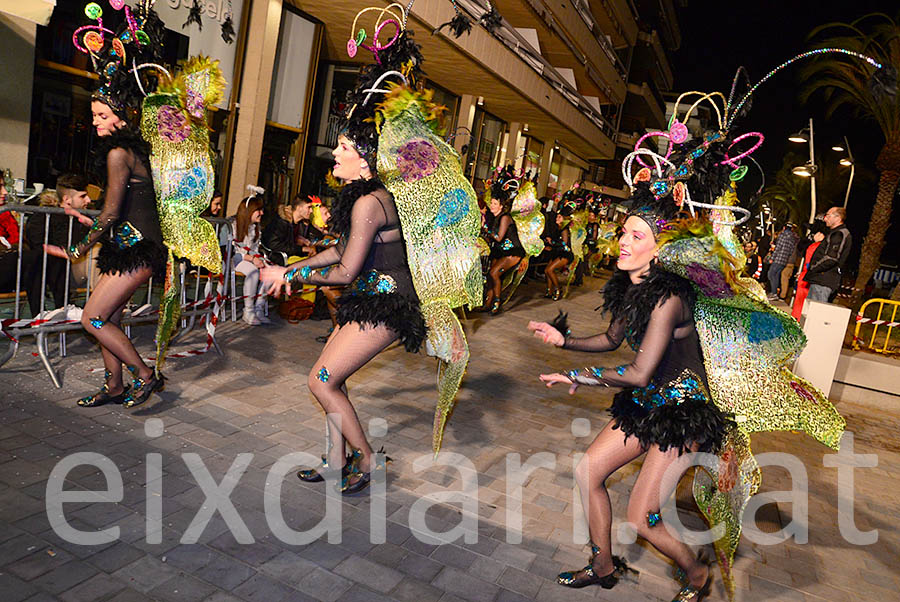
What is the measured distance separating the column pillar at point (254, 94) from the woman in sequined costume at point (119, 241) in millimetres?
5849

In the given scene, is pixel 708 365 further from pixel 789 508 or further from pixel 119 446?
pixel 119 446

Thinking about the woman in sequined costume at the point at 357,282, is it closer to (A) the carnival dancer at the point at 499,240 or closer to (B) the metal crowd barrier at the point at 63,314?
(B) the metal crowd barrier at the point at 63,314

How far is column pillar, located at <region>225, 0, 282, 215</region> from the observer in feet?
32.7

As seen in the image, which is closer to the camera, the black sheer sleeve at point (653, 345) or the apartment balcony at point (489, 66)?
the black sheer sleeve at point (653, 345)

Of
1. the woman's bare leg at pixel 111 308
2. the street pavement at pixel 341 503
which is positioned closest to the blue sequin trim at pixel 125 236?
the woman's bare leg at pixel 111 308

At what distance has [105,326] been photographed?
173 inches

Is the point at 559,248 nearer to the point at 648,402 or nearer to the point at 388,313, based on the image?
the point at 388,313

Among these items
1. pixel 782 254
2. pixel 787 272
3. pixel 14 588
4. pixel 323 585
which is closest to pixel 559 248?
pixel 782 254

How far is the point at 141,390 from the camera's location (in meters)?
4.66

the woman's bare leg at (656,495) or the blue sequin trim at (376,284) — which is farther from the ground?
the blue sequin trim at (376,284)

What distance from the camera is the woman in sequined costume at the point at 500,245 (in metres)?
11.0

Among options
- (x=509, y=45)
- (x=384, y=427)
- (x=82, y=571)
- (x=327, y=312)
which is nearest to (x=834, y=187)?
(x=509, y=45)

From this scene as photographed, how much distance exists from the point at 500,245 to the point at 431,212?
7.45m

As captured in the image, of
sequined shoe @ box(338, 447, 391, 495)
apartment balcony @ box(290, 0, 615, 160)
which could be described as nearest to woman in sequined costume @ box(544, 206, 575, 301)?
apartment balcony @ box(290, 0, 615, 160)
